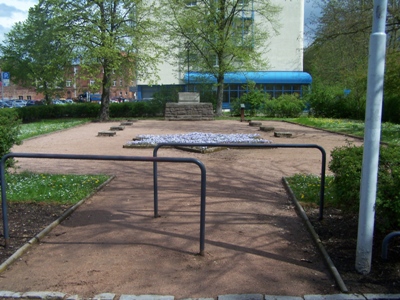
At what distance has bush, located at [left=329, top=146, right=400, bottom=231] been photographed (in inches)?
147

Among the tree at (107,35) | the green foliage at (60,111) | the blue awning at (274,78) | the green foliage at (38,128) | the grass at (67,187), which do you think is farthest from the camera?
the blue awning at (274,78)

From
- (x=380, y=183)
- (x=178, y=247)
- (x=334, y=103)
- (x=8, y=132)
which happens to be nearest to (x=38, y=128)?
A: (x=8, y=132)

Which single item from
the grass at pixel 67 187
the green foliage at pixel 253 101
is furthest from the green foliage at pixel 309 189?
the green foliage at pixel 253 101

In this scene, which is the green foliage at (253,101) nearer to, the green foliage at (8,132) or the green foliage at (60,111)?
the green foliage at (60,111)

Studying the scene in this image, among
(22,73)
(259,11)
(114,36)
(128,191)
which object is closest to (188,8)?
(259,11)

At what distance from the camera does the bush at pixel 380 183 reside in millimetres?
3734

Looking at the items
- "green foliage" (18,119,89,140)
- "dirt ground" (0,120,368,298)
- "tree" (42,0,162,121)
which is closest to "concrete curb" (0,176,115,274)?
"dirt ground" (0,120,368,298)

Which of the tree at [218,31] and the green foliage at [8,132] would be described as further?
the tree at [218,31]

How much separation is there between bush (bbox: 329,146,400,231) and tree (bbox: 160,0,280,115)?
80.6 ft

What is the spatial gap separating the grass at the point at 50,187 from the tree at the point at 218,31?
22.2m

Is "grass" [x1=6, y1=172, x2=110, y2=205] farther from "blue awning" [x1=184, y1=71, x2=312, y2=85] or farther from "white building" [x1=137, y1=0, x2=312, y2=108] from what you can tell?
"white building" [x1=137, y1=0, x2=312, y2=108]

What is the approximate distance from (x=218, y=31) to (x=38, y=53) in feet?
43.1

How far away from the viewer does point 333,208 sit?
224 inches

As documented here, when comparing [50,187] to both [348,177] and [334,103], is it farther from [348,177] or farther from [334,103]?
[334,103]
